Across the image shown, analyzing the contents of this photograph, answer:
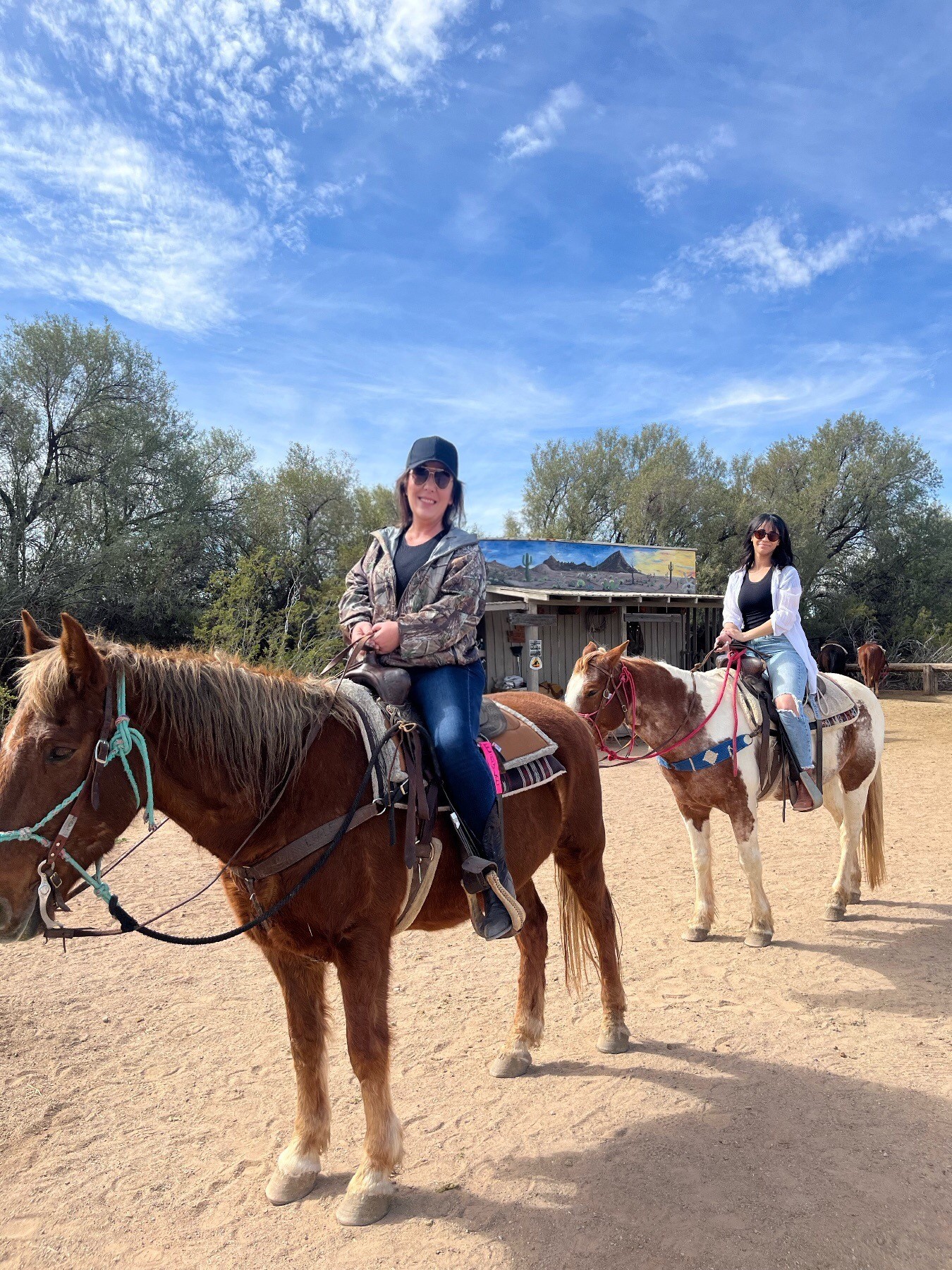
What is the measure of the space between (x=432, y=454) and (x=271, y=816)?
4.83ft

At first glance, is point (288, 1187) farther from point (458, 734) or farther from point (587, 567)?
point (587, 567)

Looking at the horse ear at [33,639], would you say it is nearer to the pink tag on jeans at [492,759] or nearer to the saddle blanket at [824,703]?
the pink tag on jeans at [492,759]

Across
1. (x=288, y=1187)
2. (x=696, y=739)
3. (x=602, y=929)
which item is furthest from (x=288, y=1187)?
(x=696, y=739)

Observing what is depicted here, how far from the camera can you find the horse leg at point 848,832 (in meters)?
5.60

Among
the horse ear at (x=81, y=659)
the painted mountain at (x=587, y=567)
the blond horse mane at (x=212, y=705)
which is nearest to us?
the horse ear at (x=81, y=659)

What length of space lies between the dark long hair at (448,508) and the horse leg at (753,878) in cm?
319

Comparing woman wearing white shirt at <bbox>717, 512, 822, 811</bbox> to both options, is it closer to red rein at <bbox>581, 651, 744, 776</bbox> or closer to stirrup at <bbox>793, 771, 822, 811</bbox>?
stirrup at <bbox>793, 771, 822, 811</bbox>

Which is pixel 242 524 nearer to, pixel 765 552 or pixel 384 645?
pixel 765 552

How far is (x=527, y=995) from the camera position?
3555 mm

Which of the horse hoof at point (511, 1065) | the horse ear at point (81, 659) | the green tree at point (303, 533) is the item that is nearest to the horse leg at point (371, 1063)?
the horse hoof at point (511, 1065)

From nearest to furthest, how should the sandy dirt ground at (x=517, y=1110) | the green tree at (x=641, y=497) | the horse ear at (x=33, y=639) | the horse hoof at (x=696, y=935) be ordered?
the horse ear at (x=33, y=639), the sandy dirt ground at (x=517, y=1110), the horse hoof at (x=696, y=935), the green tree at (x=641, y=497)

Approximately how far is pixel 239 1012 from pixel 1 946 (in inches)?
87.7

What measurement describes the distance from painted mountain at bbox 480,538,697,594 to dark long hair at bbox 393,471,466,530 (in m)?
13.8

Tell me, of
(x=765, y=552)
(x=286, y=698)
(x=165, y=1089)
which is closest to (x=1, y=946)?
(x=165, y=1089)
